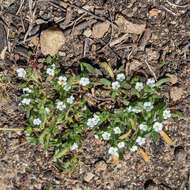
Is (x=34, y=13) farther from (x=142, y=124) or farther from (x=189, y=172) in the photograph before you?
(x=189, y=172)

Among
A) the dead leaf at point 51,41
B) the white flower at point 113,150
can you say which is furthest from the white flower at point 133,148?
the dead leaf at point 51,41

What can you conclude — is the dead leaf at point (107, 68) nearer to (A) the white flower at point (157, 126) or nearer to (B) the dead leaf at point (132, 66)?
(B) the dead leaf at point (132, 66)

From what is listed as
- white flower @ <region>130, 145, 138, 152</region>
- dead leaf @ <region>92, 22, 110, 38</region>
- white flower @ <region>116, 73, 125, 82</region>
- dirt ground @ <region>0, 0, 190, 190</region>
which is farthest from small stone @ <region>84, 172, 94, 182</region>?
dead leaf @ <region>92, 22, 110, 38</region>

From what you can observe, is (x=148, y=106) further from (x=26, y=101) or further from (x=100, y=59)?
(x=26, y=101)

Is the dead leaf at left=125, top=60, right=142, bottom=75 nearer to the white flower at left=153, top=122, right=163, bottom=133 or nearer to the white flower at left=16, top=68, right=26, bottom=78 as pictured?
the white flower at left=153, top=122, right=163, bottom=133

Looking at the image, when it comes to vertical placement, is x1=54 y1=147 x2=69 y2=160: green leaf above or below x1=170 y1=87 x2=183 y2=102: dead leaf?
below

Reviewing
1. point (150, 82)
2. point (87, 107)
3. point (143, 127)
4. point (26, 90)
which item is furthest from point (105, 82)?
point (26, 90)
